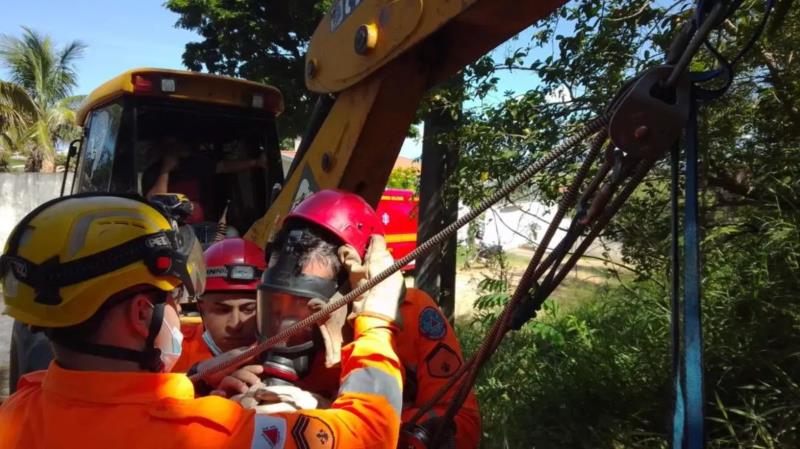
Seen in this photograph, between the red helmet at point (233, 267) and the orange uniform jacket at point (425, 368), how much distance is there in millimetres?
638

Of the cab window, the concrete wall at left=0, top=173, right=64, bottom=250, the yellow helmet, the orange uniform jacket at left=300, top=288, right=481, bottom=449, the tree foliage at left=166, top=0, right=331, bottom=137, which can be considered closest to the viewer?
the yellow helmet

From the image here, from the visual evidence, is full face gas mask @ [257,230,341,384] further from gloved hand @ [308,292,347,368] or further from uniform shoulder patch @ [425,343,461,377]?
uniform shoulder patch @ [425,343,461,377]

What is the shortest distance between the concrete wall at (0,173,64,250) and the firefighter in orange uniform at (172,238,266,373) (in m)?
14.4

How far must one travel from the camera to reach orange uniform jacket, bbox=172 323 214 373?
2.52 meters

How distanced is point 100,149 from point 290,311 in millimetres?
3208

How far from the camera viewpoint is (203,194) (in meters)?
5.00

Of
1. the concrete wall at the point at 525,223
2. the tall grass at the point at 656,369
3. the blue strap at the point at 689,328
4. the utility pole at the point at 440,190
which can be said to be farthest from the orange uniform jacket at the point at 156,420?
the utility pole at the point at 440,190

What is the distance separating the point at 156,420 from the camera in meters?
1.48

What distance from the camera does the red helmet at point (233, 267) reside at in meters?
2.64

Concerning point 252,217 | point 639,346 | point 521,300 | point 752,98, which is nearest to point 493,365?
point 639,346

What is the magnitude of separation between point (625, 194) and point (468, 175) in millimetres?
3623

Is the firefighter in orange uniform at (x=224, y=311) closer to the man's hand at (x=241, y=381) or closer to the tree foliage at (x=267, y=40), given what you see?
the man's hand at (x=241, y=381)

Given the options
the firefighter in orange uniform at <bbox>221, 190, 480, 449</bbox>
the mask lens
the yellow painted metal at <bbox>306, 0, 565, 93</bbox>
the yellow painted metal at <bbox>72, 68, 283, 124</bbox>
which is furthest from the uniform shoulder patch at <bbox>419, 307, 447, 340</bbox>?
the yellow painted metal at <bbox>72, 68, 283, 124</bbox>

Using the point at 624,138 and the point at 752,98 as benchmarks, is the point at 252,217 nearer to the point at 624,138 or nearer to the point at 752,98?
the point at 752,98
